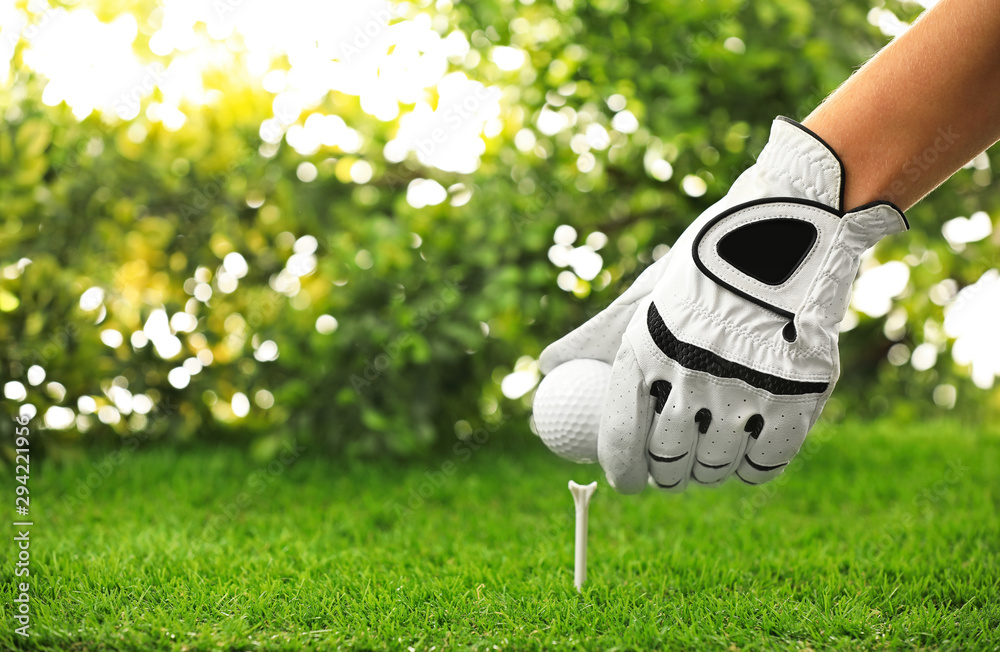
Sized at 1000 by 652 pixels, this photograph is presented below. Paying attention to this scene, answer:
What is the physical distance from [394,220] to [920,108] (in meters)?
2.37

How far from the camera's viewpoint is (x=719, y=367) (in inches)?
63.1

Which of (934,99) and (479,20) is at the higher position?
(934,99)

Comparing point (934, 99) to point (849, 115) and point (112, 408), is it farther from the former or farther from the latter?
point (112, 408)

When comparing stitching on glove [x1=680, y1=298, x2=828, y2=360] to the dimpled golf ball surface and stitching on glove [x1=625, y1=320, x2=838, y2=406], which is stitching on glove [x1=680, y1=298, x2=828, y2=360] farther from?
the dimpled golf ball surface

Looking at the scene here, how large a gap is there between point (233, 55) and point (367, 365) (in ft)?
5.37

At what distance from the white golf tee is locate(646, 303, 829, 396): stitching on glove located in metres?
0.44

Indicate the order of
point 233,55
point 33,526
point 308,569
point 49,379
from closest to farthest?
point 308,569 → point 33,526 → point 49,379 → point 233,55

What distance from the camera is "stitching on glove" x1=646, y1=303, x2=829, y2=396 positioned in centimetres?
160

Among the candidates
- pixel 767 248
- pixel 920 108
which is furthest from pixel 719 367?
pixel 920 108

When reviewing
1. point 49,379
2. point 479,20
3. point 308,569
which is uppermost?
point 479,20

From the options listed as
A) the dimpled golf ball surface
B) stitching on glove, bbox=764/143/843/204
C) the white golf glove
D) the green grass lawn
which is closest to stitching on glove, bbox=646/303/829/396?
the white golf glove

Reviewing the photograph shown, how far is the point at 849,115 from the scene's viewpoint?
1509mm

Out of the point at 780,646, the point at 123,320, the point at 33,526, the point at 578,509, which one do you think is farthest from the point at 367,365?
the point at 780,646

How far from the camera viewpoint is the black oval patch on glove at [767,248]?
160 centimetres
